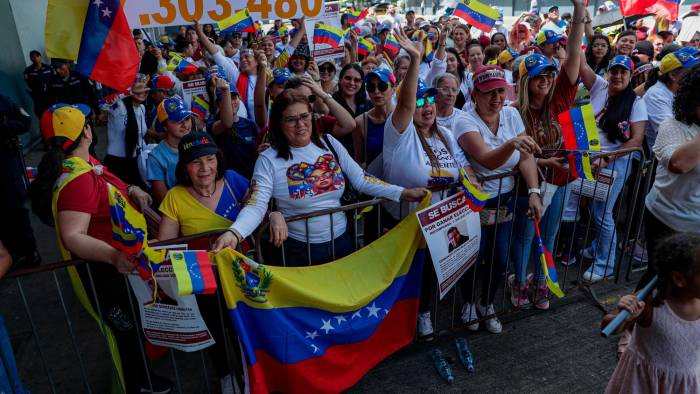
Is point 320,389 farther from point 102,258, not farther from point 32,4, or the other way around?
A: point 32,4

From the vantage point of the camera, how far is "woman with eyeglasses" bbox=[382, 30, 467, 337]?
12.0 feet

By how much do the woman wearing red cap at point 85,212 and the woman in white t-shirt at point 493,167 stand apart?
99.1 inches

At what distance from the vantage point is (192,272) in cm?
264

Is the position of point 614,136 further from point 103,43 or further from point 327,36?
point 103,43

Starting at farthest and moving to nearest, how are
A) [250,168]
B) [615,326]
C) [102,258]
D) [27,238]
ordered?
1. [27,238]
2. [250,168]
3. [102,258]
4. [615,326]

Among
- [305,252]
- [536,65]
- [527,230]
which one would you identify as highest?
[536,65]

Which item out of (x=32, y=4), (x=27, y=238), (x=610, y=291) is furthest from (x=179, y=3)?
(x=32, y=4)

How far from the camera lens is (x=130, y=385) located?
3.62 metres

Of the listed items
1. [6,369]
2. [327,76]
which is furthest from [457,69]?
[6,369]

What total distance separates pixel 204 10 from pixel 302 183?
3.87 m

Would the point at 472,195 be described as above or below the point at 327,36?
below

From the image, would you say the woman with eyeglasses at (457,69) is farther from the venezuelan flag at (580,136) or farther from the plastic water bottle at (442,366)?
the plastic water bottle at (442,366)

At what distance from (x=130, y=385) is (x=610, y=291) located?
4.25 metres

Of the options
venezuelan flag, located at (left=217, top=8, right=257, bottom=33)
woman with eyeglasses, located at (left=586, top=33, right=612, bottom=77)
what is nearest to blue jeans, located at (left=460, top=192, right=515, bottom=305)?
woman with eyeglasses, located at (left=586, top=33, right=612, bottom=77)
